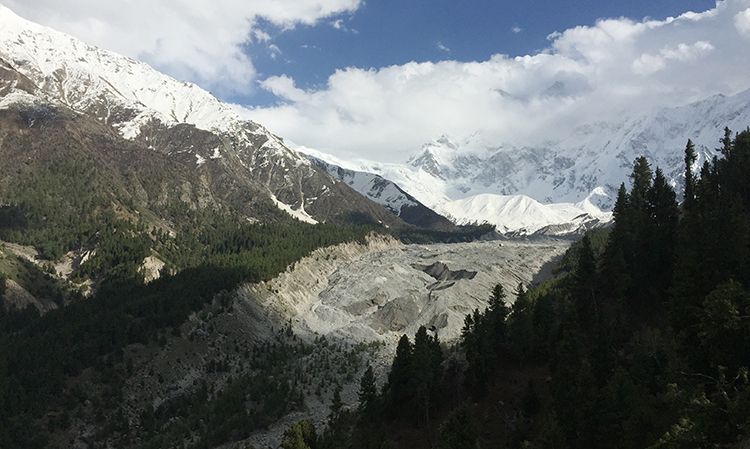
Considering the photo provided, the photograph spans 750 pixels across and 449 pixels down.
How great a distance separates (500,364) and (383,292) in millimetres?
70430

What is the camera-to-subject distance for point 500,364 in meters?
74.6

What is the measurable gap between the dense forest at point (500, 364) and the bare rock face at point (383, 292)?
11.0 metres

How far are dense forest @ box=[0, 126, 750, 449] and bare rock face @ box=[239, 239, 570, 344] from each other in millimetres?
11039

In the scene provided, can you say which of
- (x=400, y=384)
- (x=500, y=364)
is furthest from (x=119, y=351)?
(x=500, y=364)

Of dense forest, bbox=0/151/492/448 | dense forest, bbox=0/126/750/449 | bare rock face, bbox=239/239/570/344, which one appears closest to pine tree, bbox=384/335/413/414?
dense forest, bbox=0/126/750/449

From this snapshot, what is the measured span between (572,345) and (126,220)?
15903cm

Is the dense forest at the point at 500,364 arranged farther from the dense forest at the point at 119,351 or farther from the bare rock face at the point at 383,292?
the bare rock face at the point at 383,292

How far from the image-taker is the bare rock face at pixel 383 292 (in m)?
121

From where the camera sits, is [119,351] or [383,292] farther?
[383,292]

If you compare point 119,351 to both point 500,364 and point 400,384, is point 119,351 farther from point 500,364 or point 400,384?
point 500,364

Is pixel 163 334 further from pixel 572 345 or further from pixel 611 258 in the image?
pixel 611 258

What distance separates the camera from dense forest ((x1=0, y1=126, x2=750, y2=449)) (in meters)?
43.2

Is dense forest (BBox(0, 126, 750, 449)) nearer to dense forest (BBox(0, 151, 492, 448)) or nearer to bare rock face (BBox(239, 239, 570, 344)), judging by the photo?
dense forest (BBox(0, 151, 492, 448))

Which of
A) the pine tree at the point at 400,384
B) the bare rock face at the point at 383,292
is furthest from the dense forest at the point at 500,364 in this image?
the bare rock face at the point at 383,292
